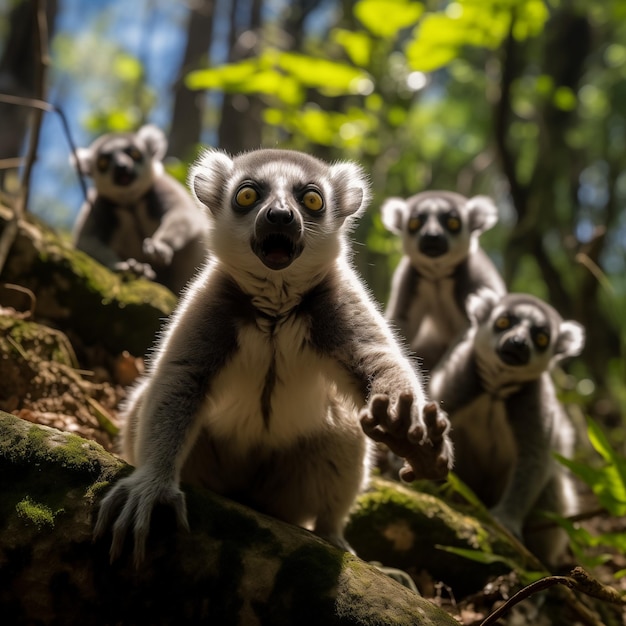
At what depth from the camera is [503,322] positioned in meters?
5.75

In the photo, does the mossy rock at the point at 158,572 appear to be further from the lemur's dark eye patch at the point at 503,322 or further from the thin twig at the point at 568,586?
the lemur's dark eye patch at the point at 503,322

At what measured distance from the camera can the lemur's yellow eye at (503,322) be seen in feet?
18.8

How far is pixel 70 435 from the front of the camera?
282 centimetres

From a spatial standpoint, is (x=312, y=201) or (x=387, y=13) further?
(x=387, y=13)

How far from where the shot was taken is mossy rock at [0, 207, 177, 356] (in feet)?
17.9

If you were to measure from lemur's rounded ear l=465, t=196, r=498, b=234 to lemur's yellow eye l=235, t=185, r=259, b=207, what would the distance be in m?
4.18

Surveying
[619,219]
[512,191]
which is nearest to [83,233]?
[512,191]

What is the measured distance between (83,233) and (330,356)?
5.49m

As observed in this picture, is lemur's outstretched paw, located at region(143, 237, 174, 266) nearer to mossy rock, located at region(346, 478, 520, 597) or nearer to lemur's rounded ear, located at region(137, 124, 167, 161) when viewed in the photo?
lemur's rounded ear, located at region(137, 124, 167, 161)

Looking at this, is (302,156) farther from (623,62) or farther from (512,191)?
(623,62)

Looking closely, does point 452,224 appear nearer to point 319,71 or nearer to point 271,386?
point 319,71

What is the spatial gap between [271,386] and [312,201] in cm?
104

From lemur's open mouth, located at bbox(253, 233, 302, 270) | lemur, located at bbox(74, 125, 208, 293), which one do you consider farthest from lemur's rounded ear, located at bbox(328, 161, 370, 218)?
lemur, located at bbox(74, 125, 208, 293)

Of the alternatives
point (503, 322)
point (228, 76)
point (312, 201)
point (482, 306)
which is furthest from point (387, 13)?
point (312, 201)
